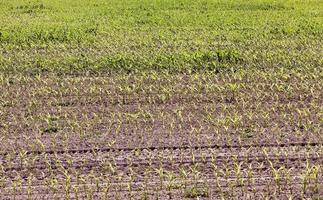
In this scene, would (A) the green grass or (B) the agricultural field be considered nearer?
(B) the agricultural field

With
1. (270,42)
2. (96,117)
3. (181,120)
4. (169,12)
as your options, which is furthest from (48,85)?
(169,12)

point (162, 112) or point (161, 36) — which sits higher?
point (161, 36)

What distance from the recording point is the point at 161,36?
16.9 metres

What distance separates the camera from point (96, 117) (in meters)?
9.93

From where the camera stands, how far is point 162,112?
10.1m

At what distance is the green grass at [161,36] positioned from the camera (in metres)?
13.5

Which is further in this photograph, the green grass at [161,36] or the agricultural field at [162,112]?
the green grass at [161,36]

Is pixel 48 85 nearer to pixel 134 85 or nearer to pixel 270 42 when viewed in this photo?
pixel 134 85

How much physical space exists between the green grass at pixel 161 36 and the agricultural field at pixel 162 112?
57mm

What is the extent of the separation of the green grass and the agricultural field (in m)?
0.06

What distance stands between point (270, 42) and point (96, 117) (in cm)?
722

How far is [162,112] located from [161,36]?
7.04 m

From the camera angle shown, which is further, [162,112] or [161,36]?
[161,36]

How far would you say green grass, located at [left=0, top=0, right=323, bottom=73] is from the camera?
13.5 meters
